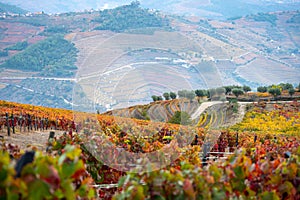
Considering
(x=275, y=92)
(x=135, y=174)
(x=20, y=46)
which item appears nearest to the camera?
(x=135, y=174)

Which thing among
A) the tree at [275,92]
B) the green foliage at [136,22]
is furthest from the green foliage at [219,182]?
the tree at [275,92]

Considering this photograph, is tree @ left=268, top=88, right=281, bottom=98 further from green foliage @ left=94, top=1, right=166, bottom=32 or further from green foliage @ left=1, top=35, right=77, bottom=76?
green foliage @ left=1, top=35, right=77, bottom=76

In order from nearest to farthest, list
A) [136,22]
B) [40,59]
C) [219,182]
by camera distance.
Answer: [219,182] < [136,22] < [40,59]

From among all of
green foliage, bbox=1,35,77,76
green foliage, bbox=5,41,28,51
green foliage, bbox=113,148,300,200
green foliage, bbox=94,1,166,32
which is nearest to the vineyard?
green foliage, bbox=113,148,300,200

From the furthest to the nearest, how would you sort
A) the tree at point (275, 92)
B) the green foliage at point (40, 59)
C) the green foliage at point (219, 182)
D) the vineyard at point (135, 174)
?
the green foliage at point (40, 59) → the tree at point (275, 92) → the green foliage at point (219, 182) → the vineyard at point (135, 174)

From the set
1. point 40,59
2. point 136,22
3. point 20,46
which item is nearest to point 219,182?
point 136,22

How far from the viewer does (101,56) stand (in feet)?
25.5

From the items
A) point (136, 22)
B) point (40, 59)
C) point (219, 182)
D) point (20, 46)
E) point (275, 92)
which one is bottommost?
point (275, 92)

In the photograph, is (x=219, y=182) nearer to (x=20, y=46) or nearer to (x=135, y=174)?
(x=135, y=174)

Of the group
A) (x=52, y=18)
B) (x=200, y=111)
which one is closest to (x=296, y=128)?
(x=200, y=111)

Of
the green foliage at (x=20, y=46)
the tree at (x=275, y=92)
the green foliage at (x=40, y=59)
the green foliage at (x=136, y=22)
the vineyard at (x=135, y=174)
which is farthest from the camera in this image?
the green foliage at (x=20, y=46)

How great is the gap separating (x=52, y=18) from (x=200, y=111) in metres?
162

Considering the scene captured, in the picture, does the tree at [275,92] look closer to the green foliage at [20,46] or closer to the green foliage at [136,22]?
the green foliage at [136,22]

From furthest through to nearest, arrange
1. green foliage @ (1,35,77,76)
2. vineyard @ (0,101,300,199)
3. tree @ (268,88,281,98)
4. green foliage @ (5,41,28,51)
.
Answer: green foliage @ (5,41,28,51) < green foliage @ (1,35,77,76) < tree @ (268,88,281,98) < vineyard @ (0,101,300,199)
